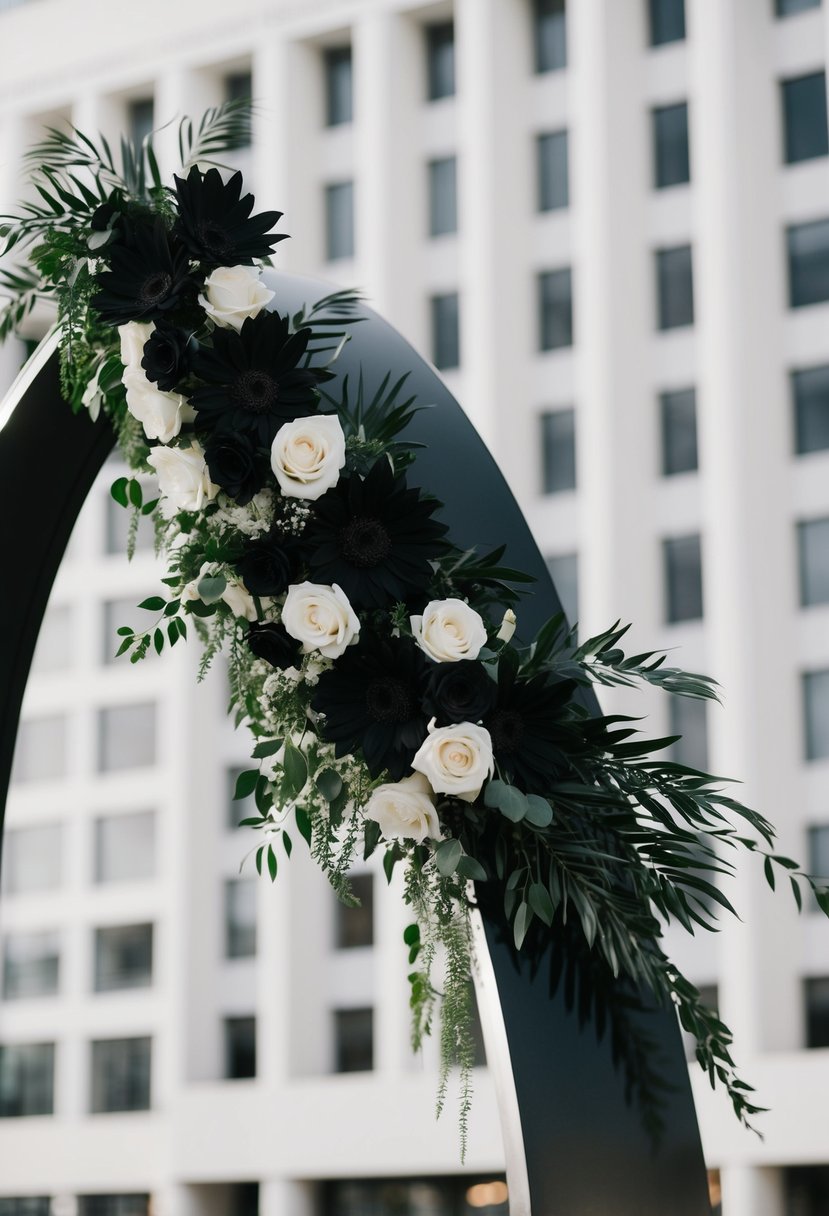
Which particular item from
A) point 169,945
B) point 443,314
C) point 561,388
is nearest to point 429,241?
point 443,314

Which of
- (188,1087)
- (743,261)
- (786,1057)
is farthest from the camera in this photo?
(188,1087)

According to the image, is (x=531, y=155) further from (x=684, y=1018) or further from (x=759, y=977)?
(x=684, y=1018)

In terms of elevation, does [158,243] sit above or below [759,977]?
above

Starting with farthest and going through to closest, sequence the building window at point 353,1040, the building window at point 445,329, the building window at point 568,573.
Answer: the building window at point 445,329, the building window at point 353,1040, the building window at point 568,573

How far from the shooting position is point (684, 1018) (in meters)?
2.63

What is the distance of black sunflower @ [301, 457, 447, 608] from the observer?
258cm

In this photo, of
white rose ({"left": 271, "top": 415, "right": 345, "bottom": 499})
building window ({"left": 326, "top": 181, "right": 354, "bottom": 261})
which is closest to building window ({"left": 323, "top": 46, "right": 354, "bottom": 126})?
building window ({"left": 326, "top": 181, "right": 354, "bottom": 261})

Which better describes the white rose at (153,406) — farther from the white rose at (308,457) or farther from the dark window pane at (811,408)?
the dark window pane at (811,408)

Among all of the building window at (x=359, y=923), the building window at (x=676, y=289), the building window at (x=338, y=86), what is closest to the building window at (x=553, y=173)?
the building window at (x=676, y=289)

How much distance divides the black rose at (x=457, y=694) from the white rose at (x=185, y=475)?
0.51 meters

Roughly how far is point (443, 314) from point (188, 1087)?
1614cm

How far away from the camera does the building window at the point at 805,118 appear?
30.2m

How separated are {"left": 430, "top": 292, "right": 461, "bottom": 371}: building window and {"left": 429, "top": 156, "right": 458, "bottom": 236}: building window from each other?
4.82 ft

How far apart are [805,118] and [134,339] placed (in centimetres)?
2983
